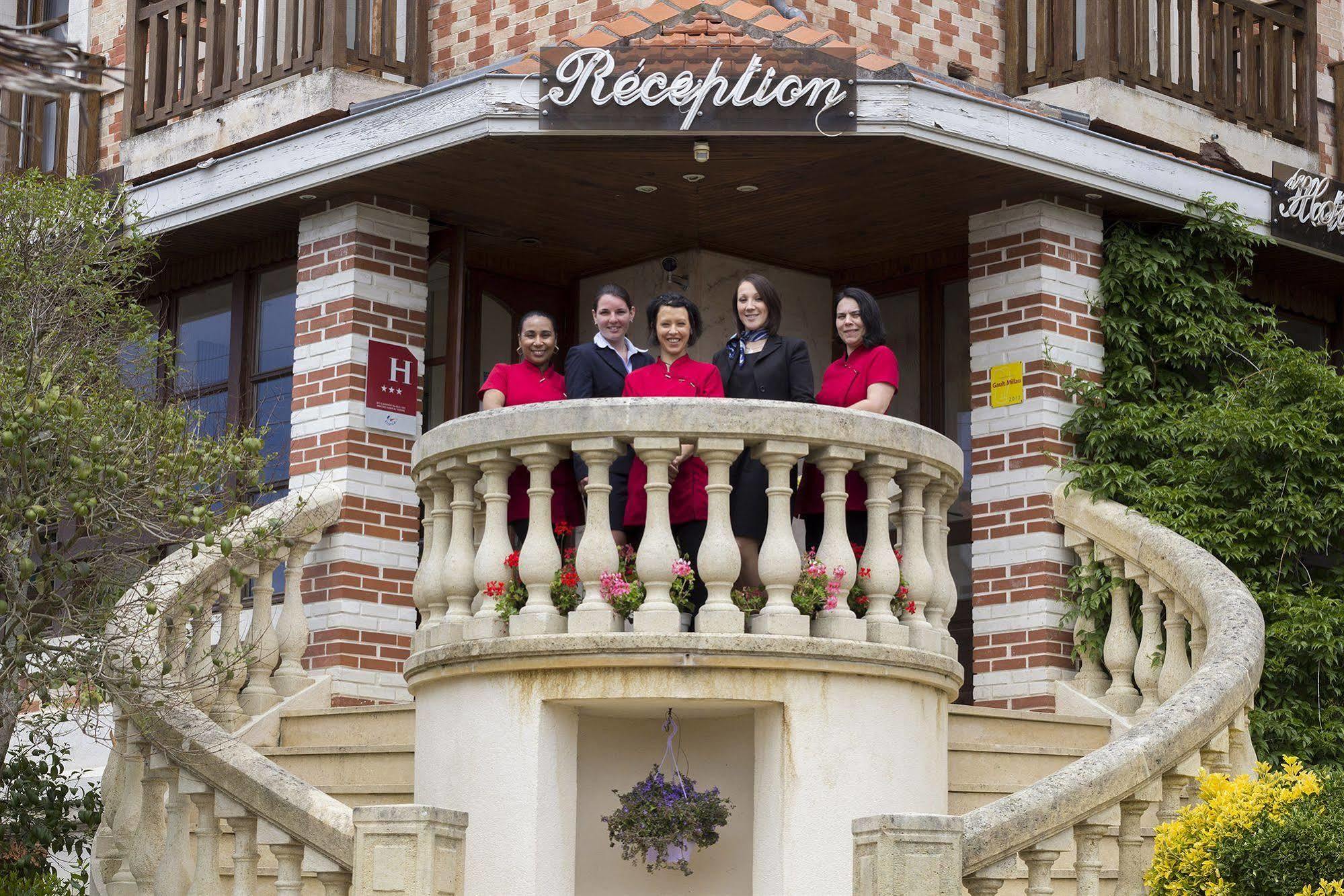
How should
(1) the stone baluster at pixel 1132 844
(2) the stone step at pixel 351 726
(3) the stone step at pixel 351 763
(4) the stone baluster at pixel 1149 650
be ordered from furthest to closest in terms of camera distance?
(4) the stone baluster at pixel 1149 650 → (2) the stone step at pixel 351 726 → (3) the stone step at pixel 351 763 → (1) the stone baluster at pixel 1132 844

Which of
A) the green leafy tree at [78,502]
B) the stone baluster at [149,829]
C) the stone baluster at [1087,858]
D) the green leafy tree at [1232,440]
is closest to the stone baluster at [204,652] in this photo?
the green leafy tree at [78,502]

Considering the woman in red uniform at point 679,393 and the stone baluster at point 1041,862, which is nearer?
the stone baluster at point 1041,862

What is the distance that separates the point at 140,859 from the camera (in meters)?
8.06

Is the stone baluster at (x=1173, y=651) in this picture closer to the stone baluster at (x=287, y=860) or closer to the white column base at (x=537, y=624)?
the white column base at (x=537, y=624)

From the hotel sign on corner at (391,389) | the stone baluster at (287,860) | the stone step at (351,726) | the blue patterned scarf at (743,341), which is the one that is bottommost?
the stone baluster at (287,860)

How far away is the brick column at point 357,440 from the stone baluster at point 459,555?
2.83 metres

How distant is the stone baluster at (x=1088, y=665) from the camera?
10.5 meters

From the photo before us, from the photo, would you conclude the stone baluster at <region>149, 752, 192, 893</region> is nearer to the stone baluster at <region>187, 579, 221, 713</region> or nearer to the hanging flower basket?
the stone baluster at <region>187, 579, 221, 713</region>

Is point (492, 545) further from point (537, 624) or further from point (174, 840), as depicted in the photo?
point (174, 840)

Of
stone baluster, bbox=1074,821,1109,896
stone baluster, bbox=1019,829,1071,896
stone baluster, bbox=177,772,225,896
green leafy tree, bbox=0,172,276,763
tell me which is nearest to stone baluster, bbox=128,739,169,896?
stone baluster, bbox=177,772,225,896

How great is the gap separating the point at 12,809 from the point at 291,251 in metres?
4.02

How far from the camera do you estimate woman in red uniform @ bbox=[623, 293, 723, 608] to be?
7.86 meters

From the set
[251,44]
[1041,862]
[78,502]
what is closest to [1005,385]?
[1041,862]

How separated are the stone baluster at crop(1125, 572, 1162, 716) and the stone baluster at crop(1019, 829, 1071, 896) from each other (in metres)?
2.81
